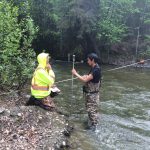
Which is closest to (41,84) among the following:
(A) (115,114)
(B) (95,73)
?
(B) (95,73)

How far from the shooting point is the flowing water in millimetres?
9695

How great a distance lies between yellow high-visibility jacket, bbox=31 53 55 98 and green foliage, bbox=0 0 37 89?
59.4 inches

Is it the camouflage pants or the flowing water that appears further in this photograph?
the camouflage pants

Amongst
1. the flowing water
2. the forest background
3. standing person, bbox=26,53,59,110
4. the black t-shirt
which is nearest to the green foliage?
standing person, bbox=26,53,59,110

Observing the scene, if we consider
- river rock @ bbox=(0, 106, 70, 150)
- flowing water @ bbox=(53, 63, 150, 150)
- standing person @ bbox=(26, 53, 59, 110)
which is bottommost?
flowing water @ bbox=(53, 63, 150, 150)

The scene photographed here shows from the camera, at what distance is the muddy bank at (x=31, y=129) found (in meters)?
8.12

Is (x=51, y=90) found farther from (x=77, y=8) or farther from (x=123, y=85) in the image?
(x=77, y=8)

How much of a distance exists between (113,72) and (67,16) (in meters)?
7.11

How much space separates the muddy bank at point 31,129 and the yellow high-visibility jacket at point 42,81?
1.41 feet

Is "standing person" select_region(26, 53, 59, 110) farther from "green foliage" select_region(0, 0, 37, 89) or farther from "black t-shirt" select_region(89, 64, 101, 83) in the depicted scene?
"green foliage" select_region(0, 0, 37, 89)

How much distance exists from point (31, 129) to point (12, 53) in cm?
382

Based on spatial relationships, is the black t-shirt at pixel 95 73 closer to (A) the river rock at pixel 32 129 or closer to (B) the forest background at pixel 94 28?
(A) the river rock at pixel 32 129

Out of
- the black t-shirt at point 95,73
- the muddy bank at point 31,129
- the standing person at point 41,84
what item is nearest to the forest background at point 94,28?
the standing person at point 41,84

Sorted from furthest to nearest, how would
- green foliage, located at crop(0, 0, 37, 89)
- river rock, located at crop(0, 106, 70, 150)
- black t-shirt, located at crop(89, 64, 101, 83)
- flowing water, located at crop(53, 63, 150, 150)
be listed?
green foliage, located at crop(0, 0, 37, 89) → black t-shirt, located at crop(89, 64, 101, 83) → flowing water, located at crop(53, 63, 150, 150) → river rock, located at crop(0, 106, 70, 150)
